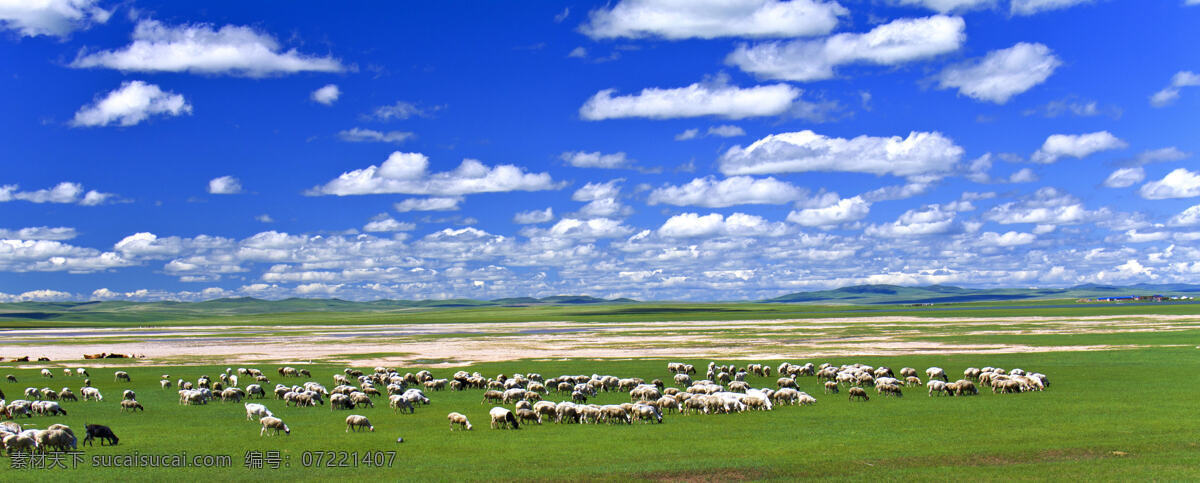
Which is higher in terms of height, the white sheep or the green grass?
the white sheep

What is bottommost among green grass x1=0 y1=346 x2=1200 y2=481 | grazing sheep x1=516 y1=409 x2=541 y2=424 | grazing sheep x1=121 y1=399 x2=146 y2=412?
green grass x1=0 y1=346 x2=1200 y2=481

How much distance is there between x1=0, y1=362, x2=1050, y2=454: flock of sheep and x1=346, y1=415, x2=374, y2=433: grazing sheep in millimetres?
30

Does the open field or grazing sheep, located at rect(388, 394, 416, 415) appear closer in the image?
the open field

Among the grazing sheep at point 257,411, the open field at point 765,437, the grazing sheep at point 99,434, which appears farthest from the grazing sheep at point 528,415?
the grazing sheep at point 99,434

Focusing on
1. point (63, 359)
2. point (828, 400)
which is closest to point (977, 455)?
point (828, 400)

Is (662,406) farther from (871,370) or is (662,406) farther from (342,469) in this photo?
(871,370)

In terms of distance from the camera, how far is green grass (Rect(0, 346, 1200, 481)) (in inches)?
742

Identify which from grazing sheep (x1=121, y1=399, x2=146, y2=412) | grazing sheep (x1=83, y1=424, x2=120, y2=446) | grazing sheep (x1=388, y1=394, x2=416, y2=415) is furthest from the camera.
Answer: grazing sheep (x1=121, y1=399, x2=146, y2=412)

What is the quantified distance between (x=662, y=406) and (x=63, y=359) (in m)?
58.0

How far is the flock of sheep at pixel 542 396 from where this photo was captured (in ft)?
84.7

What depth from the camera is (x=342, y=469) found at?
1992cm

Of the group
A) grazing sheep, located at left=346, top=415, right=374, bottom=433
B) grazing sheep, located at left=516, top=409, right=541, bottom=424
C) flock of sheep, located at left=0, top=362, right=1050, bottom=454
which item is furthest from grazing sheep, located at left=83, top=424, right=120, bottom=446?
grazing sheep, located at left=516, top=409, right=541, bottom=424

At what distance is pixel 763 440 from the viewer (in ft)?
75.2

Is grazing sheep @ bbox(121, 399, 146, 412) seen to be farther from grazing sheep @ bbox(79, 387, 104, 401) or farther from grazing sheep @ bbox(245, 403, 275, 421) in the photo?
grazing sheep @ bbox(245, 403, 275, 421)
